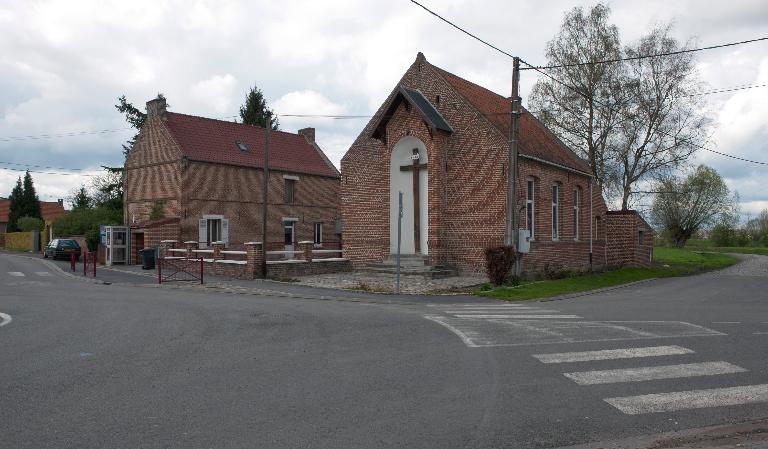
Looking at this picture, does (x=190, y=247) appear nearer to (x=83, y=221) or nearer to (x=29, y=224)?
(x=83, y=221)

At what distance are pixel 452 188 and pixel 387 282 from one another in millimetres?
4697

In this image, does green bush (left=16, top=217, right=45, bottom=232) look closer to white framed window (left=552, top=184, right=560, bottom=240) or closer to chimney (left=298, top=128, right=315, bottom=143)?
chimney (left=298, top=128, right=315, bottom=143)

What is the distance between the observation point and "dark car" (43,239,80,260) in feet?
124

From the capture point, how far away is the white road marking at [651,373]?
282 inches

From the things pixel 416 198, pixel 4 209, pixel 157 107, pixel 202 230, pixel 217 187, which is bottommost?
pixel 202 230

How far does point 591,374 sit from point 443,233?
52.5 ft

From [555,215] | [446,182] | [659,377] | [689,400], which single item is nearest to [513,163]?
[446,182]

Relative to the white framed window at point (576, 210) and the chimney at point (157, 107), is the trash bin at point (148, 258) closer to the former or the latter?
the chimney at point (157, 107)

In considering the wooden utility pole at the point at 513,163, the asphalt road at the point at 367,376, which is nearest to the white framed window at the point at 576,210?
the wooden utility pole at the point at 513,163

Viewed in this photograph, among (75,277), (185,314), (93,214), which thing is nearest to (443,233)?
(185,314)

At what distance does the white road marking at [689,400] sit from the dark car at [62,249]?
37.4 meters

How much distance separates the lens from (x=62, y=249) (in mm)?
37906

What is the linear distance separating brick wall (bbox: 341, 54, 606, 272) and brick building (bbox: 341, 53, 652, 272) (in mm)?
37

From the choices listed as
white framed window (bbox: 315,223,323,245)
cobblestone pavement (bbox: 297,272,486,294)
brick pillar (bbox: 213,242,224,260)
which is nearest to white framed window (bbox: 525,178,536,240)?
cobblestone pavement (bbox: 297,272,486,294)
